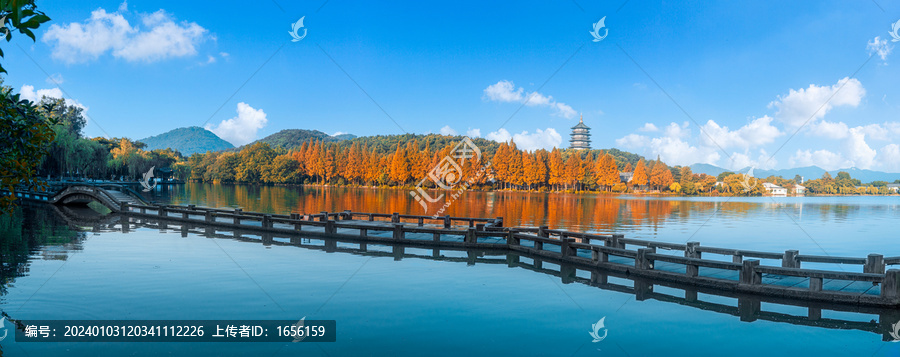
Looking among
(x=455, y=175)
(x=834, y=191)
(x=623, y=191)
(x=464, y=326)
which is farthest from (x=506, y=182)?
(x=834, y=191)

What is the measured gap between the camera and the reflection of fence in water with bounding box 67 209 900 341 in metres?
9.97

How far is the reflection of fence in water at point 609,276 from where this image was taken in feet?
32.7

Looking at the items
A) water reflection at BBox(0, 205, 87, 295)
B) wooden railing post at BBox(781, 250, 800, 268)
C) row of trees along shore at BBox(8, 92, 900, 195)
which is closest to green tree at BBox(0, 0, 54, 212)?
water reflection at BBox(0, 205, 87, 295)

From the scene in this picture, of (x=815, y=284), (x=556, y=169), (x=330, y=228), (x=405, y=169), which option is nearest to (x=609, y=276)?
(x=815, y=284)

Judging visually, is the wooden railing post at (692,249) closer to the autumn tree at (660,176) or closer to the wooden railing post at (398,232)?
the wooden railing post at (398,232)

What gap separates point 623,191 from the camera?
4141 inches

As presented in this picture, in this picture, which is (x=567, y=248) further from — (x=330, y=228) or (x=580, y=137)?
(x=580, y=137)

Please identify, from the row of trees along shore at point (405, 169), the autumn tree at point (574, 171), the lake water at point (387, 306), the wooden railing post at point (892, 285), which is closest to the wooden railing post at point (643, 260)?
the lake water at point (387, 306)

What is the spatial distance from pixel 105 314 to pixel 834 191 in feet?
590

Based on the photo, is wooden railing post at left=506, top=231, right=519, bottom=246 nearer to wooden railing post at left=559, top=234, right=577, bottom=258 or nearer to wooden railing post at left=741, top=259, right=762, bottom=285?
wooden railing post at left=559, top=234, right=577, bottom=258

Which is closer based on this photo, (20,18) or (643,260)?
(20,18)

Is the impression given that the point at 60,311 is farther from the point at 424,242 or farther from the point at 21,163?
the point at 424,242

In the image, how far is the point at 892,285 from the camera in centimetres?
1020

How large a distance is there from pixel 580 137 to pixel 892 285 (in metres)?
173
